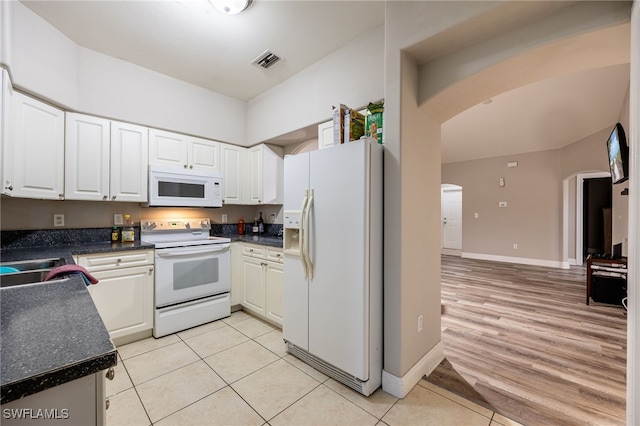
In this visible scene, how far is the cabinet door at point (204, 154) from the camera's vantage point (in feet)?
10.9

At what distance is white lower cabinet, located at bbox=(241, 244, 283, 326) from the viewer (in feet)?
9.27

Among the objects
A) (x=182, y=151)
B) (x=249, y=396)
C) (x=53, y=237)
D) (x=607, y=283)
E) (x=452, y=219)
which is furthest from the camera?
(x=452, y=219)

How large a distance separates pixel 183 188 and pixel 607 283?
18.1ft

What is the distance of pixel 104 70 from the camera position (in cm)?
271

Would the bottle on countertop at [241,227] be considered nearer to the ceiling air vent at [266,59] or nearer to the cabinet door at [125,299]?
the cabinet door at [125,299]

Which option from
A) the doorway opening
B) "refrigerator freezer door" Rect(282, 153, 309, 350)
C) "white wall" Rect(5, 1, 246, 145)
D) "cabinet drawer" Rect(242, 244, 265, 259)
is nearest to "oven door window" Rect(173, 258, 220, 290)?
"cabinet drawer" Rect(242, 244, 265, 259)

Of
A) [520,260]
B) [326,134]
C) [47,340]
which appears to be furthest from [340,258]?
[520,260]

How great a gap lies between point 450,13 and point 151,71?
3009 mm

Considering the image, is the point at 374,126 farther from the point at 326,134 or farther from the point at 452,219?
the point at 452,219

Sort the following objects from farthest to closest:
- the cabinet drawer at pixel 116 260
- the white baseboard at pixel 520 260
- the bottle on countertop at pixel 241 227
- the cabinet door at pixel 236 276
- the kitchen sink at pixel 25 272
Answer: the white baseboard at pixel 520 260, the bottle on countertop at pixel 241 227, the cabinet door at pixel 236 276, the cabinet drawer at pixel 116 260, the kitchen sink at pixel 25 272

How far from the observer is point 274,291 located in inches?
112

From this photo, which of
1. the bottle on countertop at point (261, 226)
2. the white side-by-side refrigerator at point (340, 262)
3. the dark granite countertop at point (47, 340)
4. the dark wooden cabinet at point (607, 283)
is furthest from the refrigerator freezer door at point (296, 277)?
the dark wooden cabinet at point (607, 283)

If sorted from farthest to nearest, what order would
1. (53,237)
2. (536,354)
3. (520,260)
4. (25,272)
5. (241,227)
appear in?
1. (520,260)
2. (241,227)
3. (53,237)
4. (536,354)
5. (25,272)

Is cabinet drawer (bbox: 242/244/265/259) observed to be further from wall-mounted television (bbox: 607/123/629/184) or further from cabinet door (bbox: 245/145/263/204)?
wall-mounted television (bbox: 607/123/629/184)
